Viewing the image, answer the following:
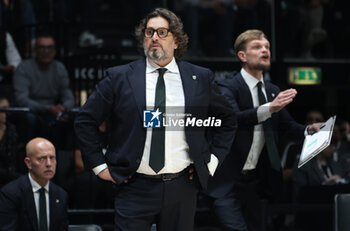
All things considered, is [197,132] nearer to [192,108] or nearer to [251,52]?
[192,108]

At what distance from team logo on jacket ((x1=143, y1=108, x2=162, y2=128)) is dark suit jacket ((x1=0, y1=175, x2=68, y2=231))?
2000mm

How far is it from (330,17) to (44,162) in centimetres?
587

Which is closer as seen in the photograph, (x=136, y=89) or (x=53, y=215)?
(x=136, y=89)

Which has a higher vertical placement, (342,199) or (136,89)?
(136,89)

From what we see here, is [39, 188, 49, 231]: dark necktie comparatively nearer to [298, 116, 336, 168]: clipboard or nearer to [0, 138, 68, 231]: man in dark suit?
[0, 138, 68, 231]: man in dark suit

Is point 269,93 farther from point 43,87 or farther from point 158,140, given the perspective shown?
point 43,87

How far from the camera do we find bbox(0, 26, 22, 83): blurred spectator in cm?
965

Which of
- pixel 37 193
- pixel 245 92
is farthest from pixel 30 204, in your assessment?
→ pixel 245 92

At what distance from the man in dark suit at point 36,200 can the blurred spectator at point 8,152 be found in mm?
811

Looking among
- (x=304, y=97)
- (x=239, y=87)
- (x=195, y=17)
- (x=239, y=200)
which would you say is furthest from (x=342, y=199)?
(x=195, y=17)

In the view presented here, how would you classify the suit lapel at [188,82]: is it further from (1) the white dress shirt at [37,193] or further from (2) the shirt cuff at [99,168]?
(1) the white dress shirt at [37,193]

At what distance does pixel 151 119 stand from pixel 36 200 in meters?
2.33

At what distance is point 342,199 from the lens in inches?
269

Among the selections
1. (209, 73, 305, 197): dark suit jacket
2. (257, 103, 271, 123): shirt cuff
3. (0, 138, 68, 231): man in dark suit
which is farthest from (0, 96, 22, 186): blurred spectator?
(257, 103, 271, 123): shirt cuff
